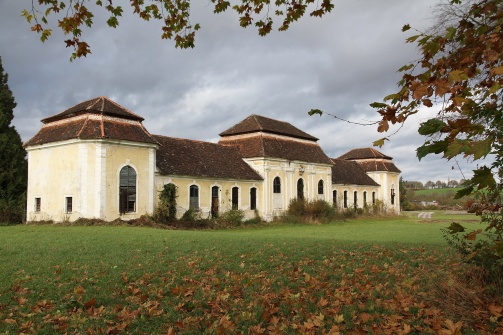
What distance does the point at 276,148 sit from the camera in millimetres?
36781

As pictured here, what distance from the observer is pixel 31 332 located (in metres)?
5.48

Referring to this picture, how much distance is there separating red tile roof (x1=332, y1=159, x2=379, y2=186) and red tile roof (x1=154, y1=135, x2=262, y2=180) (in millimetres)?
14291

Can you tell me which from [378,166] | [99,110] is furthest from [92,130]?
[378,166]

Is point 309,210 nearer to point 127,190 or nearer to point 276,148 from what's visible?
point 276,148

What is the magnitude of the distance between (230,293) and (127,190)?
19.7 m

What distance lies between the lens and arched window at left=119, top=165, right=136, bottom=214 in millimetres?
25344

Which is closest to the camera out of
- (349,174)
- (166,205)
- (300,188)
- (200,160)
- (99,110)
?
(99,110)

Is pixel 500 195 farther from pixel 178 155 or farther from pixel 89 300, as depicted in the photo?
pixel 178 155

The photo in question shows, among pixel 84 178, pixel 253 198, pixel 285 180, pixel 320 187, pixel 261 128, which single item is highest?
pixel 261 128

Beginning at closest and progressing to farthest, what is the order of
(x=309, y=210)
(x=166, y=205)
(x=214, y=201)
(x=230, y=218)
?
(x=166, y=205) → (x=230, y=218) → (x=214, y=201) → (x=309, y=210)

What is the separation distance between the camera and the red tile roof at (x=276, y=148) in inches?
1409

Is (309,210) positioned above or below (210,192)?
below

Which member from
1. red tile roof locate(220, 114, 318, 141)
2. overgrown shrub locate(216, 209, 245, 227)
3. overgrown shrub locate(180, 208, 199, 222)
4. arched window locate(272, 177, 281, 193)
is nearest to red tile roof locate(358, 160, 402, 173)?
red tile roof locate(220, 114, 318, 141)

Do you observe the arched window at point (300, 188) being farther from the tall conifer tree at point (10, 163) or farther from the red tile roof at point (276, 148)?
the tall conifer tree at point (10, 163)
